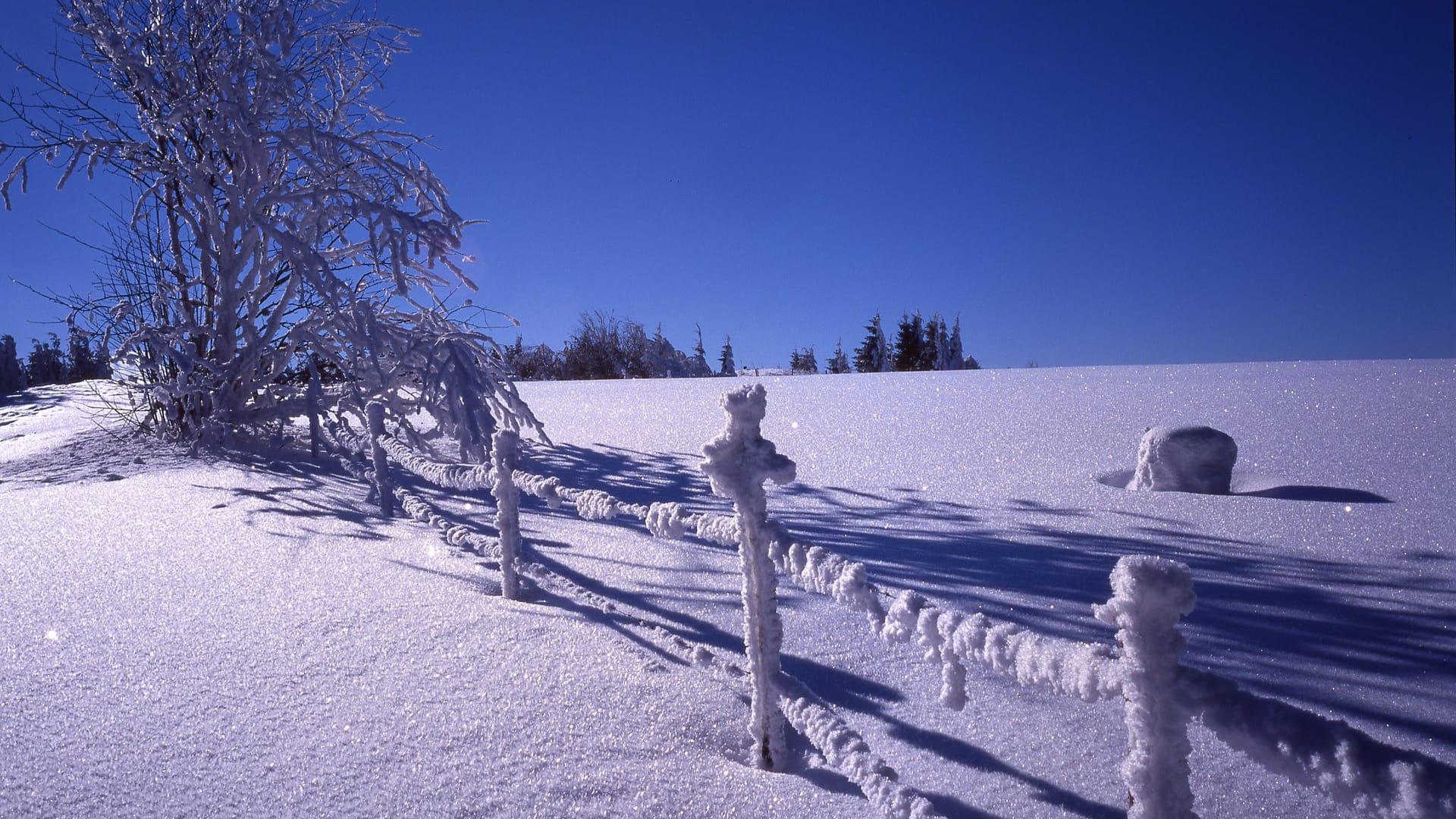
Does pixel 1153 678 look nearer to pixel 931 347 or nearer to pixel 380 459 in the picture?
pixel 380 459

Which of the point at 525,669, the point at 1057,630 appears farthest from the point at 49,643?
the point at 1057,630

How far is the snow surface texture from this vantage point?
14.7ft

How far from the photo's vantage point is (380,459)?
Result: 16.2 feet

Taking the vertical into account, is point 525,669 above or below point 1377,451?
below

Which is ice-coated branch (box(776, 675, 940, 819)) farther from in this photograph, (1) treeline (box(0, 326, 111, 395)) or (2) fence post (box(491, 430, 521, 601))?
(1) treeline (box(0, 326, 111, 395))

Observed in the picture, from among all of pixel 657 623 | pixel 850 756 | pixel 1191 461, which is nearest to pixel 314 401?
pixel 657 623

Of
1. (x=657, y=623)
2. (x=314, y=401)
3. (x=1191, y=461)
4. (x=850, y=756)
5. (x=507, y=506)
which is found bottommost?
(x=657, y=623)

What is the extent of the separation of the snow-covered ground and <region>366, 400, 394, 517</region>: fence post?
16cm

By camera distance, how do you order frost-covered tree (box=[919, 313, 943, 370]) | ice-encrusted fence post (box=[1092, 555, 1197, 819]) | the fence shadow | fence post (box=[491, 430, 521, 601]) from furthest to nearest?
1. frost-covered tree (box=[919, 313, 943, 370])
2. fence post (box=[491, 430, 521, 601])
3. the fence shadow
4. ice-encrusted fence post (box=[1092, 555, 1197, 819])

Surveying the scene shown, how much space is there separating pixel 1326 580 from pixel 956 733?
2124 millimetres

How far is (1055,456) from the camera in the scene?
5.56m

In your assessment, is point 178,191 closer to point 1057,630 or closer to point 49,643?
point 49,643

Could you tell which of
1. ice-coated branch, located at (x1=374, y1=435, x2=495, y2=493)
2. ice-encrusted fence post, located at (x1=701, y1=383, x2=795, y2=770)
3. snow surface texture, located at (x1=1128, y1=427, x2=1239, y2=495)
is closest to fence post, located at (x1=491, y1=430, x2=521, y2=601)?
ice-coated branch, located at (x1=374, y1=435, x2=495, y2=493)

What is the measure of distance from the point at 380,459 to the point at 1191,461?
5.47 metres
